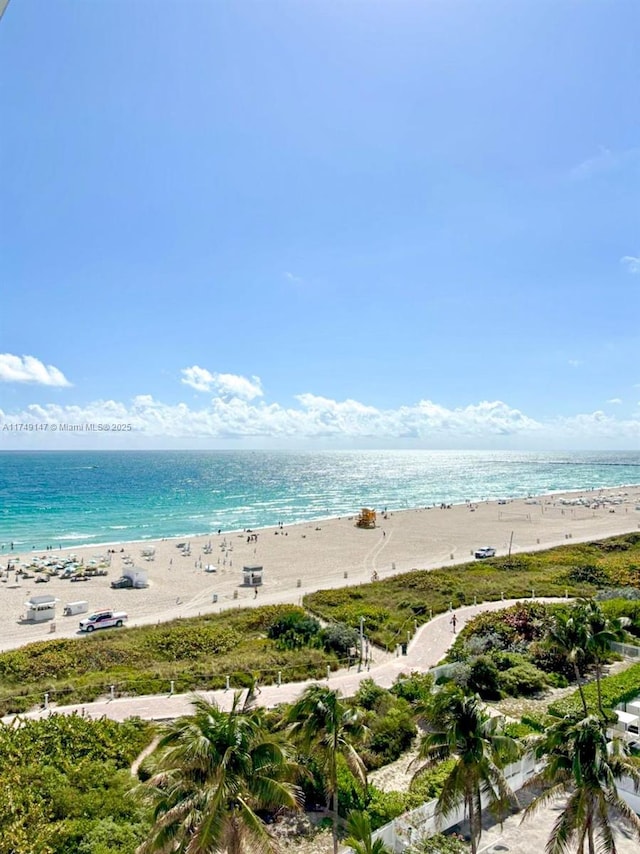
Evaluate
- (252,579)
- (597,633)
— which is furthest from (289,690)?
(252,579)

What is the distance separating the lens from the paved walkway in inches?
776

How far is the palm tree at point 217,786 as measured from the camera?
26.6 ft

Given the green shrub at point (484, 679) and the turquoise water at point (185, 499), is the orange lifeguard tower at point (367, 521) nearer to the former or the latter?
the turquoise water at point (185, 499)

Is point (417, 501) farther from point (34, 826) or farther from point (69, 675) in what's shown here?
point (34, 826)

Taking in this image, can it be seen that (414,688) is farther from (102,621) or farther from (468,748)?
(102,621)

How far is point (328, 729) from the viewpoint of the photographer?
40.7 ft

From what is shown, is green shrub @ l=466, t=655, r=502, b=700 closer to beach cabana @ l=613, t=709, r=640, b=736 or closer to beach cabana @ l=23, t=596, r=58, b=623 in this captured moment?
beach cabana @ l=613, t=709, r=640, b=736

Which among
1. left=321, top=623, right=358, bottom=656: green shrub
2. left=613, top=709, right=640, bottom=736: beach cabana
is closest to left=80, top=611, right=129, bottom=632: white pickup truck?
left=321, top=623, right=358, bottom=656: green shrub

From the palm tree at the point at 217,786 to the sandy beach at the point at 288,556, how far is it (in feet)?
95.2

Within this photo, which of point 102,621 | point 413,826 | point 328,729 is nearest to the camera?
point 328,729

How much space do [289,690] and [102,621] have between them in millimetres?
18898

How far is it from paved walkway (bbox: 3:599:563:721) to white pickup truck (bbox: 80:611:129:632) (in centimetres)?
1540

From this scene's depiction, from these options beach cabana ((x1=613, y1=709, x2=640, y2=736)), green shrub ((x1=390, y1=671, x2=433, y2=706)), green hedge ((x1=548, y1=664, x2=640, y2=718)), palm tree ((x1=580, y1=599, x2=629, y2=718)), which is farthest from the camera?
green shrub ((x1=390, y1=671, x2=433, y2=706))

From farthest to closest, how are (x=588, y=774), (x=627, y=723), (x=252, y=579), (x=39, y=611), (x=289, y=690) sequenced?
1. (x=252, y=579)
2. (x=39, y=611)
3. (x=289, y=690)
4. (x=627, y=723)
5. (x=588, y=774)
